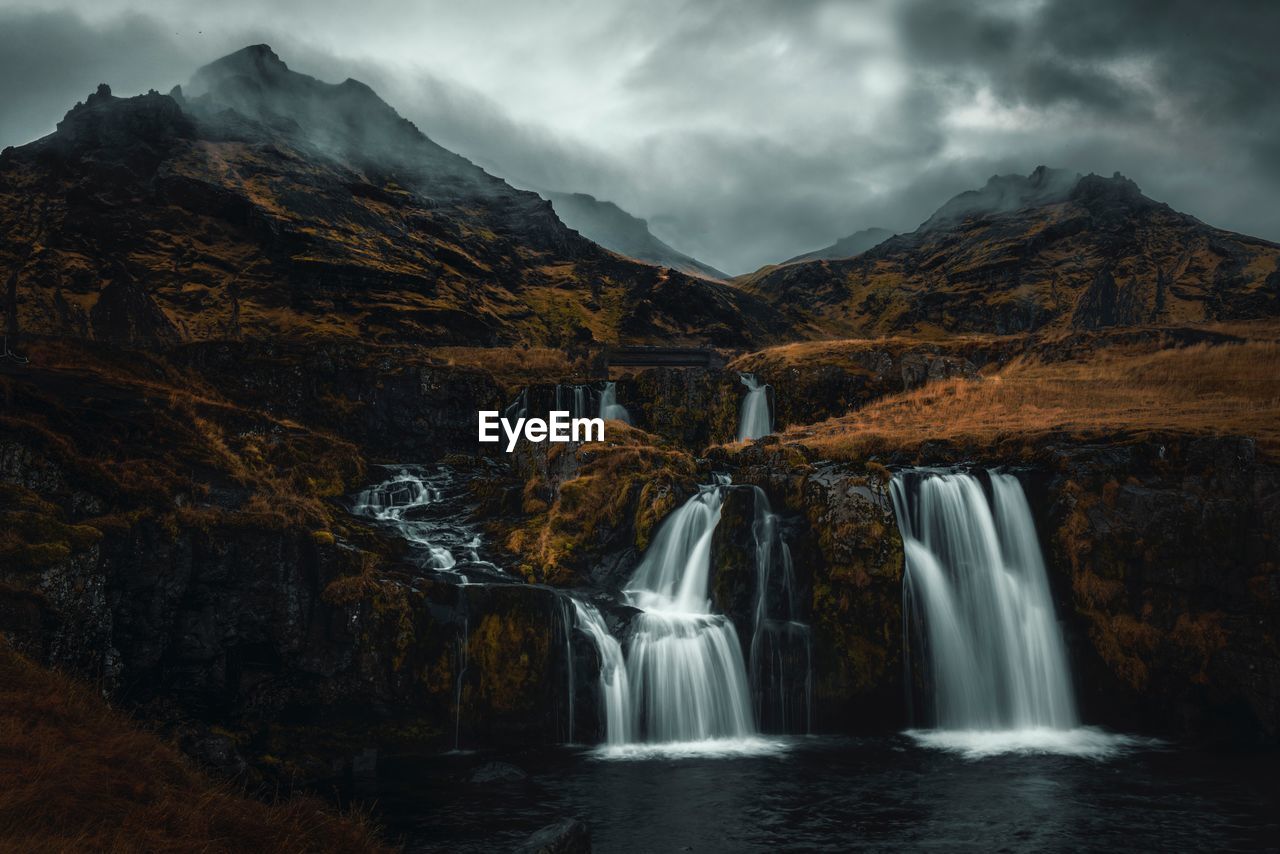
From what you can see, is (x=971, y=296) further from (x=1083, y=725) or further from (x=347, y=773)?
(x=347, y=773)

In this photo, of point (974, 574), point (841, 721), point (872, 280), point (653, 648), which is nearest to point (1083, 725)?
point (974, 574)

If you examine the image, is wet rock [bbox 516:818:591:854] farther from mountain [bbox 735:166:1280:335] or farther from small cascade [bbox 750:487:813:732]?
mountain [bbox 735:166:1280:335]

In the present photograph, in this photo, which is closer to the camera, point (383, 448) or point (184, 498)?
point (184, 498)

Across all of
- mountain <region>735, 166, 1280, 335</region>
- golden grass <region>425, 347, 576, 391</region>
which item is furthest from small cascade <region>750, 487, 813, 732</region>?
mountain <region>735, 166, 1280, 335</region>

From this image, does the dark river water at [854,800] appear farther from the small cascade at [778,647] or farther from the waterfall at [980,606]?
the waterfall at [980,606]

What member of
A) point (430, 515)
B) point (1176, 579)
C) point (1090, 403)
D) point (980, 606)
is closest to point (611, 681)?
point (980, 606)

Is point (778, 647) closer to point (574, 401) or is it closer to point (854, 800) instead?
point (854, 800)

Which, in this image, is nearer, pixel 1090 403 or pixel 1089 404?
pixel 1089 404

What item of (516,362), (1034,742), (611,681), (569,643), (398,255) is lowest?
(1034,742)
